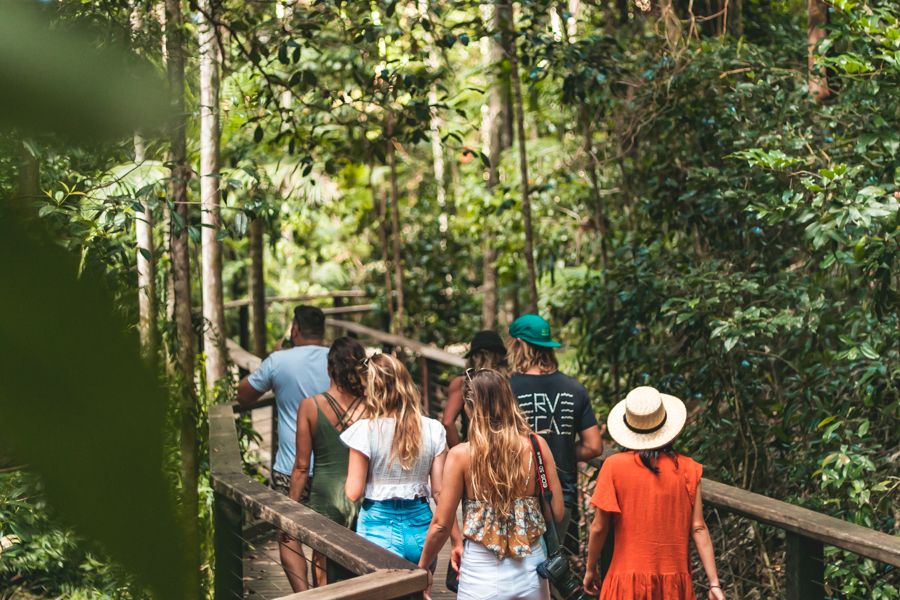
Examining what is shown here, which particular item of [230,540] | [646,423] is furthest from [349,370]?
[646,423]

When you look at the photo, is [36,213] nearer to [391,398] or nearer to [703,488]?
[391,398]

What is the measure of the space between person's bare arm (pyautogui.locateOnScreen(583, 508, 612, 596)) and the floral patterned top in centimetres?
24

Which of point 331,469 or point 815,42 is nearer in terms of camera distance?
point 331,469

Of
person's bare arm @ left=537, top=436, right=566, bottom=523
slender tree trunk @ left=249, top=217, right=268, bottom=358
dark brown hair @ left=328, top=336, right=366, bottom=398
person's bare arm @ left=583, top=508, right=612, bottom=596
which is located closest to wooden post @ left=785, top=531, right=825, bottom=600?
person's bare arm @ left=583, top=508, right=612, bottom=596

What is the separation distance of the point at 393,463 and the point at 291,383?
3.72ft

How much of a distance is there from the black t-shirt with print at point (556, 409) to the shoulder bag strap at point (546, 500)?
56 cm

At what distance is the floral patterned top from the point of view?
306cm

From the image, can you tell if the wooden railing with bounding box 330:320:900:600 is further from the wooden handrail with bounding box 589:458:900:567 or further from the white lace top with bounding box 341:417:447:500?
the white lace top with bounding box 341:417:447:500

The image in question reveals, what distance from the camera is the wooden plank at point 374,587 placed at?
7.73ft

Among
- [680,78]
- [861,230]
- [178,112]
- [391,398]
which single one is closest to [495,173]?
[680,78]

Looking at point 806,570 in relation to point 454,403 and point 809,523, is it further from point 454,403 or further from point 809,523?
point 454,403

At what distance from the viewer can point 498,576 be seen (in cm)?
309

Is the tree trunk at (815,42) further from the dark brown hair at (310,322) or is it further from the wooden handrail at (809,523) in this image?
the dark brown hair at (310,322)

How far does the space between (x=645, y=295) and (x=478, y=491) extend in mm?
2968
